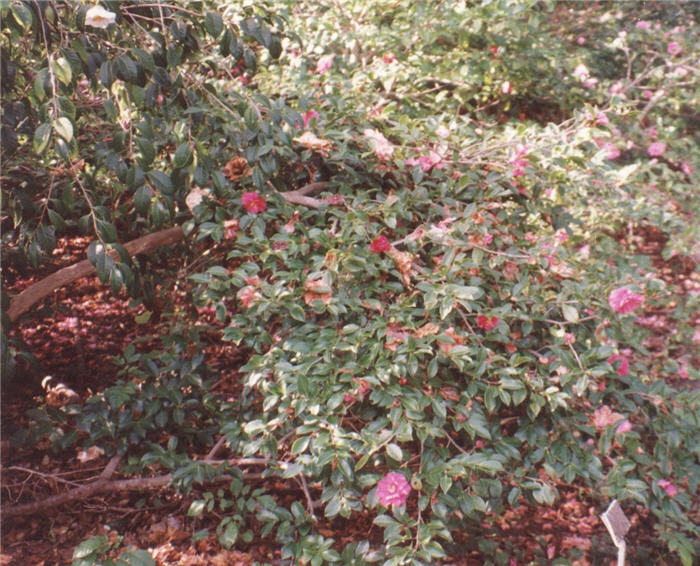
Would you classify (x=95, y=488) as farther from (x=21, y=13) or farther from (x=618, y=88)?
(x=618, y=88)

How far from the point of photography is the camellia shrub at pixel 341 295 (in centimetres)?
153

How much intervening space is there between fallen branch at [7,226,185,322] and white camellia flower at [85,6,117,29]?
66cm

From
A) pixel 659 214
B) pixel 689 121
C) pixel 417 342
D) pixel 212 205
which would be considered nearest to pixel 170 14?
pixel 212 205

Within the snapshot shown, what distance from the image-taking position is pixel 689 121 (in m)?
4.50

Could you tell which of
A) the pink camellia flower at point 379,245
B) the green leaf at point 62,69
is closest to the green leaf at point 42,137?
the green leaf at point 62,69

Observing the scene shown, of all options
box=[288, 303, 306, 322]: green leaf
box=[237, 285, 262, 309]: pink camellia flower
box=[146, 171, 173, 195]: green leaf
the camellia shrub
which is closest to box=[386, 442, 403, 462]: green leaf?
the camellia shrub

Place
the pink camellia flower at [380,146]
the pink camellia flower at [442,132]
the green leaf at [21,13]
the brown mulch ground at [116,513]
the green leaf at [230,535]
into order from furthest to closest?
the pink camellia flower at [442,132], the brown mulch ground at [116,513], the pink camellia flower at [380,146], the green leaf at [230,535], the green leaf at [21,13]

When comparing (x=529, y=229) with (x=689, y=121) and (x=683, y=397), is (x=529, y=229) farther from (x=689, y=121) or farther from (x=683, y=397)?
(x=689, y=121)

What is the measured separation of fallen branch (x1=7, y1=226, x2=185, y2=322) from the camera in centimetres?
183

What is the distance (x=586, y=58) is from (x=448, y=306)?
331 centimetres

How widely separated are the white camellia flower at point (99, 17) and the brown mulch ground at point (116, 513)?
0.97m

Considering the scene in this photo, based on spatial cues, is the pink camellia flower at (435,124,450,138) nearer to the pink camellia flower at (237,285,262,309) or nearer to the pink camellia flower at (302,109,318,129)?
the pink camellia flower at (302,109,318,129)

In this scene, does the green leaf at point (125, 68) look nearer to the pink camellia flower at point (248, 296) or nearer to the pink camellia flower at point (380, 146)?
the pink camellia flower at point (248, 296)

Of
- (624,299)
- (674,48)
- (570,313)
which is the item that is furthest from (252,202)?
(674,48)
